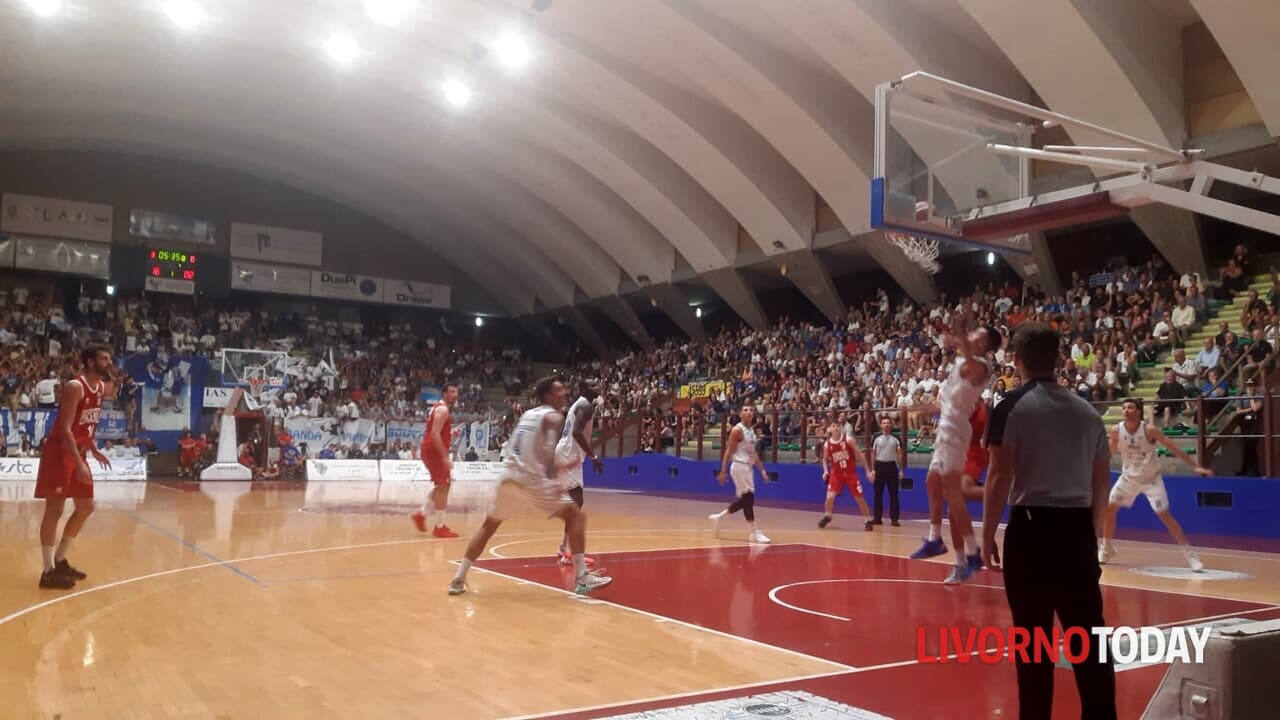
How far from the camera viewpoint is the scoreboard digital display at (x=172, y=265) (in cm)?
3318

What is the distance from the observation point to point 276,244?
36875 mm

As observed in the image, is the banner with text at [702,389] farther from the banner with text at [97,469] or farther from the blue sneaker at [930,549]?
the blue sneaker at [930,549]

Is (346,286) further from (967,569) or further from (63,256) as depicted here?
(967,569)

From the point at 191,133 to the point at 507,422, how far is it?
51.4 ft

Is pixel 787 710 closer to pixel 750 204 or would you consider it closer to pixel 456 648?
pixel 456 648

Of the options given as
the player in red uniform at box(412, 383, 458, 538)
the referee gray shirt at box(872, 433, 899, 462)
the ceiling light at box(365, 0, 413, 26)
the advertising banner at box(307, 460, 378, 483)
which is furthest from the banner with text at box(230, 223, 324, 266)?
the referee gray shirt at box(872, 433, 899, 462)

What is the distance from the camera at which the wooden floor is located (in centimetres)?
451

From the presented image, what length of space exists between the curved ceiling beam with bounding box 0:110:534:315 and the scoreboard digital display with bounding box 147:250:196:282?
4076 mm

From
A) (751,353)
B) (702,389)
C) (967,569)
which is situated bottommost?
(967,569)

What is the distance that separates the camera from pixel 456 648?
5508 mm

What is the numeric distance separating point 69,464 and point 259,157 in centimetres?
2956

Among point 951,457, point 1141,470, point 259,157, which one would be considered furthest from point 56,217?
point 1141,470

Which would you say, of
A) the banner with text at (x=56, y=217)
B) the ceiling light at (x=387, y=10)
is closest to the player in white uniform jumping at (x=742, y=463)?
the ceiling light at (x=387, y=10)

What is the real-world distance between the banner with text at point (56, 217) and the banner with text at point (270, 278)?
15.4 ft
